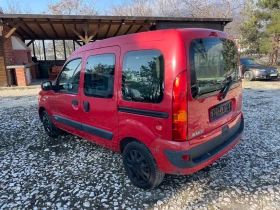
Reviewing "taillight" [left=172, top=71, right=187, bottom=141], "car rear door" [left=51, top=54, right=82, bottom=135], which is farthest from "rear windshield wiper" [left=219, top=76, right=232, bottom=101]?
"car rear door" [left=51, top=54, right=82, bottom=135]

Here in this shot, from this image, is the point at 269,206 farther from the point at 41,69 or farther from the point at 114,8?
the point at 114,8

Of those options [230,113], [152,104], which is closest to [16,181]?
[152,104]

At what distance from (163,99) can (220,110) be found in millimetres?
822

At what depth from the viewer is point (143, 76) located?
2.25 meters

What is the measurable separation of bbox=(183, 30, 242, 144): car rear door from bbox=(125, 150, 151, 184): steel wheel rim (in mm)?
656

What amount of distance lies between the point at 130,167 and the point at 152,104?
94cm

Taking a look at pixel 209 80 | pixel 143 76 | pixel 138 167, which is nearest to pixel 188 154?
pixel 138 167

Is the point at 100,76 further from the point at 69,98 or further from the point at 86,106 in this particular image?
the point at 69,98

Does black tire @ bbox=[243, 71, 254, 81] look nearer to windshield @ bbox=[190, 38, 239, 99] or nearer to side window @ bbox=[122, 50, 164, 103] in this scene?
windshield @ bbox=[190, 38, 239, 99]

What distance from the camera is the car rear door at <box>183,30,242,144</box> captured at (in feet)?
6.79

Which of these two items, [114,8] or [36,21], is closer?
[36,21]

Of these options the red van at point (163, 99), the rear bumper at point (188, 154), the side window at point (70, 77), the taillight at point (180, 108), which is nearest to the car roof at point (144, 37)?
the red van at point (163, 99)

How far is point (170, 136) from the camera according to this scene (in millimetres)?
2082

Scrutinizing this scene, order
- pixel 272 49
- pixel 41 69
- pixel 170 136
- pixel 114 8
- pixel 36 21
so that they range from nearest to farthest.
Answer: pixel 170 136, pixel 36 21, pixel 41 69, pixel 272 49, pixel 114 8
